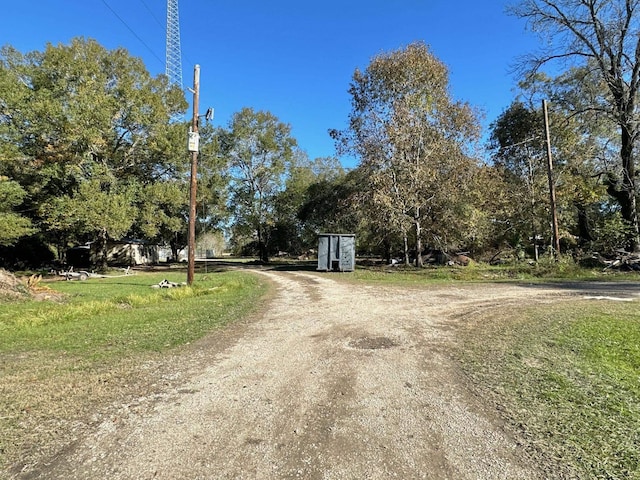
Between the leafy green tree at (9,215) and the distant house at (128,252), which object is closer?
the leafy green tree at (9,215)

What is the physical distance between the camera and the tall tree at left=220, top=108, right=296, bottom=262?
33.3 meters

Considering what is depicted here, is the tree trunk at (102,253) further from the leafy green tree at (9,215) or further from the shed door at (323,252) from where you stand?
the shed door at (323,252)

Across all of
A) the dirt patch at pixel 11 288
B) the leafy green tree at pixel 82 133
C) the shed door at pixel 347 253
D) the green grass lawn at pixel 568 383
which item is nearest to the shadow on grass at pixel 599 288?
the green grass lawn at pixel 568 383

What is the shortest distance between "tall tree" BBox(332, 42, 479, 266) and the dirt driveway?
1576 centimetres

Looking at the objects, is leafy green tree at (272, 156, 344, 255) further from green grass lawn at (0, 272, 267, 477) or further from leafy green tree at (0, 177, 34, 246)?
green grass lawn at (0, 272, 267, 477)

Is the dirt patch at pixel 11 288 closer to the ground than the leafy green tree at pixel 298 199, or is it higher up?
closer to the ground

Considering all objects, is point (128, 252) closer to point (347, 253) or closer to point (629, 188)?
point (347, 253)

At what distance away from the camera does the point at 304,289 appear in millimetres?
13000

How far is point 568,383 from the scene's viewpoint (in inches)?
152

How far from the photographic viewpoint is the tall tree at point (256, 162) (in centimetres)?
3334

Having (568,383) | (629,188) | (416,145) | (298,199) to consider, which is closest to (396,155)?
(416,145)

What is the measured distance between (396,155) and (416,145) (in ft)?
4.39

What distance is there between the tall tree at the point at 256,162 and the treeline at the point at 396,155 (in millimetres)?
6466

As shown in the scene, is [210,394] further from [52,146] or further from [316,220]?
[316,220]
